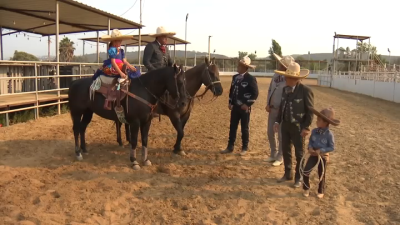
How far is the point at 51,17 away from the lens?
12.2 metres

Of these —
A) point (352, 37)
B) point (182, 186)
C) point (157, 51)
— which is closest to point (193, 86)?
point (157, 51)

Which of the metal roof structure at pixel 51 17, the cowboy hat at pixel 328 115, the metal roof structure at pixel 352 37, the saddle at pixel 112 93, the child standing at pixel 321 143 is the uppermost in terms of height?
the metal roof structure at pixel 352 37

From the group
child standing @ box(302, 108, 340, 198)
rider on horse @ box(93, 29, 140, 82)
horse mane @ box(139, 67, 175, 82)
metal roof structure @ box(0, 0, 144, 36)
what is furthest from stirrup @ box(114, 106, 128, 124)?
metal roof structure @ box(0, 0, 144, 36)

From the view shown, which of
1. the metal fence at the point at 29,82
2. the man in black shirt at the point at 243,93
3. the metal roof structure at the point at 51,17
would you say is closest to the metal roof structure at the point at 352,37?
the metal roof structure at the point at 51,17

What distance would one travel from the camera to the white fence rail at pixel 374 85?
16906 mm

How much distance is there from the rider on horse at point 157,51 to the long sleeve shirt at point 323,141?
2934mm

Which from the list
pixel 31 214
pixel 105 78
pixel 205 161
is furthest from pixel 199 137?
pixel 31 214

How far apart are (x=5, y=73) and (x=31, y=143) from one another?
6.10 m

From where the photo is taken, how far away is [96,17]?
11961 mm

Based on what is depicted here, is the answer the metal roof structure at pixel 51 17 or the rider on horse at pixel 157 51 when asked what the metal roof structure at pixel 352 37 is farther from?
the rider on horse at pixel 157 51

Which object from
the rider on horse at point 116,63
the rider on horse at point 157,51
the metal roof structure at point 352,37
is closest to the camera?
the rider on horse at point 116,63

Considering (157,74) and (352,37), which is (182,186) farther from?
(352,37)

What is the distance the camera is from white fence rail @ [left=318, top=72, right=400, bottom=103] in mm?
16906

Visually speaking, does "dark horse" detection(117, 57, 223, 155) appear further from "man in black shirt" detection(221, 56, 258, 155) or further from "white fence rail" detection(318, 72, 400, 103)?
"white fence rail" detection(318, 72, 400, 103)
